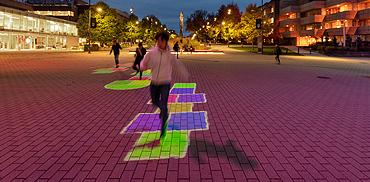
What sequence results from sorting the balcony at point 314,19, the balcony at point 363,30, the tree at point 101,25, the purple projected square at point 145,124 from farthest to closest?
1. the balcony at point 314,19
2. the tree at point 101,25
3. the balcony at point 363,30
4. the purple projected square at point 145,124

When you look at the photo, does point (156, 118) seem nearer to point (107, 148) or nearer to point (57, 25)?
point (107, 148)

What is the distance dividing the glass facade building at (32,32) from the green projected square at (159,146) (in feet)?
178

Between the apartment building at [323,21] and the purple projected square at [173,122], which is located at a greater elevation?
the apartment building at [323,21]

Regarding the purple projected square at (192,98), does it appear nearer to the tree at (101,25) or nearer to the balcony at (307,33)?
the tree at (101,25)

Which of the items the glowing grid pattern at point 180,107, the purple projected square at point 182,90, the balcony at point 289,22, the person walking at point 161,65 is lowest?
the glowing grid pattern at point 180,107

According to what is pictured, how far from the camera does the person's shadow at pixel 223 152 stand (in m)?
5.21

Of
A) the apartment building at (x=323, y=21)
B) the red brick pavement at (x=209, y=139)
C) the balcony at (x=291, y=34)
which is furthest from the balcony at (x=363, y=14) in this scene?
the red brick pavement at (x=209, y=139)

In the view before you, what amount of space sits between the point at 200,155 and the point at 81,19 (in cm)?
6486

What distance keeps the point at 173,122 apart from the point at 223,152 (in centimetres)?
249

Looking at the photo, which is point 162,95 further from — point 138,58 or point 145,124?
point 138,58

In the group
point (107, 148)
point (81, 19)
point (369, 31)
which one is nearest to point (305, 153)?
point (107, 148)

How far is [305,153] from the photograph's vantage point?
5652 mm

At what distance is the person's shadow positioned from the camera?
5.21 meters

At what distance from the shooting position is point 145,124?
777 centimetres
